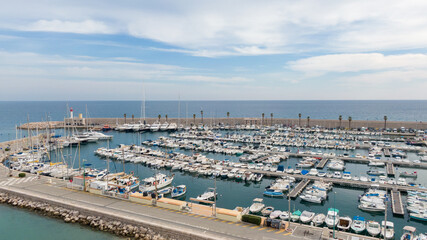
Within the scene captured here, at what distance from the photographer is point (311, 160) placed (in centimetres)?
5578

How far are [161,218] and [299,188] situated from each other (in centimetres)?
2214

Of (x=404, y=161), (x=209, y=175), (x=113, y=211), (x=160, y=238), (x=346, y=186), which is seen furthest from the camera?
(x=404, y=161)

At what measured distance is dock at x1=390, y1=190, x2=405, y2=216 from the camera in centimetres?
3077

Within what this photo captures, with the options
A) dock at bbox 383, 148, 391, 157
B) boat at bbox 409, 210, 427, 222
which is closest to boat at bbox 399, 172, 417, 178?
dock at bbox 383, 148, 391, 157

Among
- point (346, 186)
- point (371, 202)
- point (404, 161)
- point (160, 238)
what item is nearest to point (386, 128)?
point (404, 161)

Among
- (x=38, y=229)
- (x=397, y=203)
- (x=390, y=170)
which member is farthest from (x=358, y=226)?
(x=38, y=229)

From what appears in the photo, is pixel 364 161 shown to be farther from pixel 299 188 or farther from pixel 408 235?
pixel 408 235

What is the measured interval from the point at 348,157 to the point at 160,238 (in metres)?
49.6

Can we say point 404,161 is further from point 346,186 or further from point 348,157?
point 346,186

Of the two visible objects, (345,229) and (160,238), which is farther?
(345,229)

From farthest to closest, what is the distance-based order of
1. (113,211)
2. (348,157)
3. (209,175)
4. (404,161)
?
(348,157)
(404,161)
(209,175)
(113,211)

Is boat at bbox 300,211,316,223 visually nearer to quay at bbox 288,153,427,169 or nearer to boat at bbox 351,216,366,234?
boat at bbox 351,216,366,234

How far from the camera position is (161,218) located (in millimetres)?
25859

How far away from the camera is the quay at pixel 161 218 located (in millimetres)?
22406
